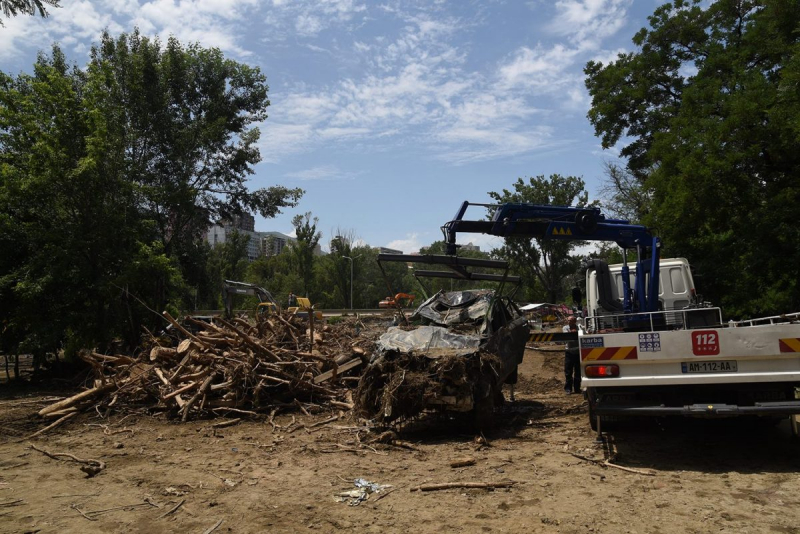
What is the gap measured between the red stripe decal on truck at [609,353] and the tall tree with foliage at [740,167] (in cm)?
832

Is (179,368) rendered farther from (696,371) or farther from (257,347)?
(696,371)

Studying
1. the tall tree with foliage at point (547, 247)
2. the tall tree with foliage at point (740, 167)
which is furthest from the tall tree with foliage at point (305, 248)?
the tall tree with foliage at point (740, 167)

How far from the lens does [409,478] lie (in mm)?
5840

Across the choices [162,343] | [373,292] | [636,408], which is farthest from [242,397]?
[373,292]

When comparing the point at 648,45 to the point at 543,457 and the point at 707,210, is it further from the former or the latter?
the point at 543,457

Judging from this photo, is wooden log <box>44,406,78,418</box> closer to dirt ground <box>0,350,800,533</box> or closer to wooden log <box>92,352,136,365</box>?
dirt ground <box>0,350,800,533</box>

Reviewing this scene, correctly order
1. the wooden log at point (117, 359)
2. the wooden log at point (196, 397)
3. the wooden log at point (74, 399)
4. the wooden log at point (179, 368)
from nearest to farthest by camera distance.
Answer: the wooden log at point (196, 397) → the wooden log at point (74, 399) → the wooden log at point (179, 368) → the wooden log at point (117, 359)

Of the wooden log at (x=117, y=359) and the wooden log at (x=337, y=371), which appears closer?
the wooden log at (x=337, y=371)

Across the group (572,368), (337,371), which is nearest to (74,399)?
(337,371)

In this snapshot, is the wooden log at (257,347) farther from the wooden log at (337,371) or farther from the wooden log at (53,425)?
the wooden log at (53,425)

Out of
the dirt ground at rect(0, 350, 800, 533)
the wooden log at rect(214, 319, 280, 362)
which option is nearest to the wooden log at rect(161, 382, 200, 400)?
the dirt ground at rect(0, 350, 800, 533)

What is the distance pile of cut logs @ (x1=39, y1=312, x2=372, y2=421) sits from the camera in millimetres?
9758

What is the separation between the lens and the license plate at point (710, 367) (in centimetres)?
571

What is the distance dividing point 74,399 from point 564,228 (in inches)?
349
